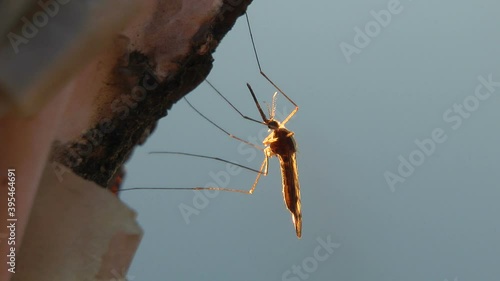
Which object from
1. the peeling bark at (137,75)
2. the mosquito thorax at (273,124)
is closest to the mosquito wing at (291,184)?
the mosquito thorax at (273,124)

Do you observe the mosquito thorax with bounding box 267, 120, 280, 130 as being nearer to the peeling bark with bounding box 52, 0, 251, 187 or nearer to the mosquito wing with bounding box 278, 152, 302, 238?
the mosquito wing with bounding box 278, 152, 302, 238

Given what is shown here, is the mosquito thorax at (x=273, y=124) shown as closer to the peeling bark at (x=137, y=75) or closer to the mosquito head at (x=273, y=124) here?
the mosquito head at (x=273, y=124)

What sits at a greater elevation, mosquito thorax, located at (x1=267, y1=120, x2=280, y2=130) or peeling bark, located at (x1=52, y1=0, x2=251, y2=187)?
mosquito thorax, located at (x1=267, y1=120, x2=280, y2=130)

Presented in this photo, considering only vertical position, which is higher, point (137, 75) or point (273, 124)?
point (273, 124)

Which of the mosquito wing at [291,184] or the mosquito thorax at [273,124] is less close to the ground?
the mosquito thorax at [273,124]

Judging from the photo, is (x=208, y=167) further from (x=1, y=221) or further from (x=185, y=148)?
(x=1, y=221)

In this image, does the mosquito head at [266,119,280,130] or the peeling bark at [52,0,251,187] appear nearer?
the peeling bark at [52,0,251,187]

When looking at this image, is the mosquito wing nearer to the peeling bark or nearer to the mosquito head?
the mosquito head

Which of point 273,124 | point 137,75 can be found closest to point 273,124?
point 273,124

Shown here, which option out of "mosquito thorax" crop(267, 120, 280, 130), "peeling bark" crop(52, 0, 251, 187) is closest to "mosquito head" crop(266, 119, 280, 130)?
"mosquito thorax" crop(267, 120, 280, 130)

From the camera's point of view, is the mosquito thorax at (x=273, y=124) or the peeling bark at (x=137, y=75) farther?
the mosquito thorax at (x=273, y=124)

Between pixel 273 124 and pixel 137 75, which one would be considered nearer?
pixel 137 75

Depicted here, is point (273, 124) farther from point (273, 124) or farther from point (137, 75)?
point (137, 75)

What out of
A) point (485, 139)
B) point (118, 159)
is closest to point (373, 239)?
point (485, 139)
